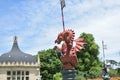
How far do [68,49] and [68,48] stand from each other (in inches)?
2.0

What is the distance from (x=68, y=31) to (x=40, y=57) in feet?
174

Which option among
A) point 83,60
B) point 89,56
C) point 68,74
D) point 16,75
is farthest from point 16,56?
point 68,74

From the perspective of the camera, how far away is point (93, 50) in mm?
59688

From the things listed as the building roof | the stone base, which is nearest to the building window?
the building roof

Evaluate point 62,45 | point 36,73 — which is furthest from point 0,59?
point 62,45

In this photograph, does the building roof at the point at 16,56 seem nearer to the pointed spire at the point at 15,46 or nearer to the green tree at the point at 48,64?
the pointed spire at the point at 15,46

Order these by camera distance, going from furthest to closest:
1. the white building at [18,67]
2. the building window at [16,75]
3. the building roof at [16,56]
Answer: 1. the building roof at [16,56]
2. the building window at [16,75]
3. the white building at [18,67]

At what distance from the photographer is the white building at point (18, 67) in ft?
226

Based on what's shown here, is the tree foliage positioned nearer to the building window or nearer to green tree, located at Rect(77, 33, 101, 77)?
green tree, located at Rect(77, 33, 101, 77)

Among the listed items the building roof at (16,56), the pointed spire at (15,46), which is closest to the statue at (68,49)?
the building roof at (16,56)

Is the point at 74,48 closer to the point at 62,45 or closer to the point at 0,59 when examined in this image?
the point at 62,45

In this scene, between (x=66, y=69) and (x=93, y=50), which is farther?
(x=93, y=50)

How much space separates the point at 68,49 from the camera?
54.4ft

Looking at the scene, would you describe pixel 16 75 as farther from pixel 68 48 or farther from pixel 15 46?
pixel 68 48
